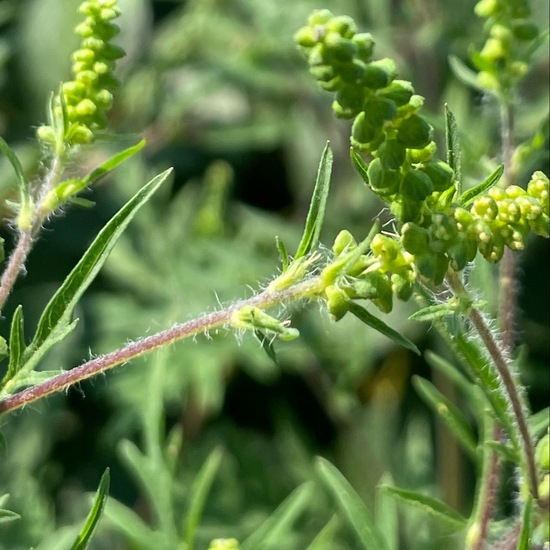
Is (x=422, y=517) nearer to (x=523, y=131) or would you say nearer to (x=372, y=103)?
(x=523, y=131)

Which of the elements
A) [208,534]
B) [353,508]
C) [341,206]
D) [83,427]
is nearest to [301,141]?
[341,206]

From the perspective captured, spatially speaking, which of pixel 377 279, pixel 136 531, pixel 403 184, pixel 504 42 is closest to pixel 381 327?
pixel 377 279

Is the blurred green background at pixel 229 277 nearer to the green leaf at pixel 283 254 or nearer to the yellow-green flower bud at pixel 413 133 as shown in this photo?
the green leaf at pixel 283 254

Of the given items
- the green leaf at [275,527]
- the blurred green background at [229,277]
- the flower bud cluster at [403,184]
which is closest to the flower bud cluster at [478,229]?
the flower bud cluster at [403,184]

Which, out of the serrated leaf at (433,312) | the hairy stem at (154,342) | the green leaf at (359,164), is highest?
the green leaf at (359,164)

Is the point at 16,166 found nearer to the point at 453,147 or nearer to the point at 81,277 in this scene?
the point at 81,277

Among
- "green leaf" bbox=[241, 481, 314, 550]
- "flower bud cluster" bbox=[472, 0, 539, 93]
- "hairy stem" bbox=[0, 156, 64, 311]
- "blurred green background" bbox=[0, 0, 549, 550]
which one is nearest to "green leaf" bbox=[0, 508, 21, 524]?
"hairy stem" bbox=[0, 156, 64, 311]
